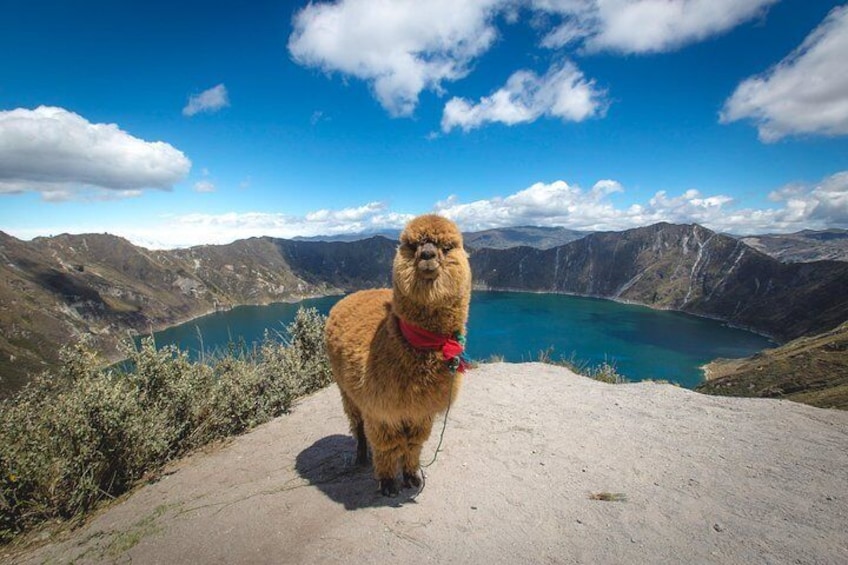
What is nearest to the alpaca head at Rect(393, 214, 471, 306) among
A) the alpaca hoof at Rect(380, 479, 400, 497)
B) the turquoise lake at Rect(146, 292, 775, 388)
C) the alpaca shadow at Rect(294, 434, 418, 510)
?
the alpaca hoof at Rect(380, 479, 400, 497)

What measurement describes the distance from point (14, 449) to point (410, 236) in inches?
198

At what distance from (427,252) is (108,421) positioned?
470 centimetres

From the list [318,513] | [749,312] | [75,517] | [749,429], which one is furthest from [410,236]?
[749,312]

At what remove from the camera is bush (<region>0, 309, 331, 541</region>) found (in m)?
4.18

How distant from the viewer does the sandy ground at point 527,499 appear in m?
3.33

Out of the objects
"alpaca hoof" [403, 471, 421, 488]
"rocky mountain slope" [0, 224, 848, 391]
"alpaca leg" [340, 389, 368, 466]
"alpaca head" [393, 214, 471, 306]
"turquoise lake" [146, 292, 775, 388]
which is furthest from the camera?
"rocky mountain slope" [0, 224, 848, 391]

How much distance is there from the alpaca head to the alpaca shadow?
2374 millimetres

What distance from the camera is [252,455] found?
5.64 meters

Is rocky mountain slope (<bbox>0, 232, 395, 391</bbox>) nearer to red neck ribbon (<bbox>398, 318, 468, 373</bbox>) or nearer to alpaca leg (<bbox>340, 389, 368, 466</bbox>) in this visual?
alpaca leg (<bbox>340, 389, 368, 466</bbox>)

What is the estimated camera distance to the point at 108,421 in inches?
186

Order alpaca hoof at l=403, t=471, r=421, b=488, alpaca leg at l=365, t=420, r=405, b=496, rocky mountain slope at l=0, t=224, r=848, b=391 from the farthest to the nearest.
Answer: rocky mountain slope at l=0, t=224, r=848, b=391
alpaca hoof at l=403, t=471, r=421, b=488
alpaca leg at l=365, t=420, r=405, b=496

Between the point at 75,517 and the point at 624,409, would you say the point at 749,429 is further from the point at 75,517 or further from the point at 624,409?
the point at 75,517

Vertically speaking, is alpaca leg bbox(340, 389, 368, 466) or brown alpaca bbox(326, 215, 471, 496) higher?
brown alpaca bbox(326, 215, 471, 496)

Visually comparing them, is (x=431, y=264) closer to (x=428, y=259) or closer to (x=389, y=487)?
→ (x=428, y=259)
